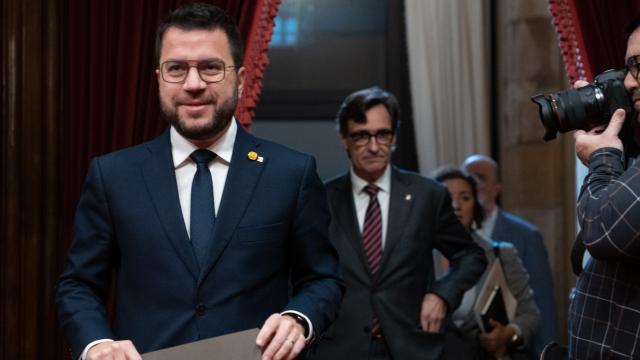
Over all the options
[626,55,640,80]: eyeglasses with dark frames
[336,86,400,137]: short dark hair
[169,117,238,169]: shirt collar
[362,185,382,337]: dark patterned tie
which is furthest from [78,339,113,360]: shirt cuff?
[336,86,400,137]: short dark hair

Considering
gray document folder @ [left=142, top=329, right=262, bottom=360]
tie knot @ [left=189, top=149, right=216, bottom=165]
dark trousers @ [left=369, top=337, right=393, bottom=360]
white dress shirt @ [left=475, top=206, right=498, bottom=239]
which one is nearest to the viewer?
gray document folder @ [left=142, top=329, right=262, bottom=360]

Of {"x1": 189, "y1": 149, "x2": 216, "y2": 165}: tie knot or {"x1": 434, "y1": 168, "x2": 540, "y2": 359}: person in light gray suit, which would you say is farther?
{"x1": 434, "y1": 168, "x2": 540, "y2": 359}: person in light gray suit

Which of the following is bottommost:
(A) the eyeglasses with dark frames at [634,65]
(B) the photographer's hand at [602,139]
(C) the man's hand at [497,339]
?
(C) the man's hand at [497,339]

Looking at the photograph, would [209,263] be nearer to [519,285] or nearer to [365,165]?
[365,165]

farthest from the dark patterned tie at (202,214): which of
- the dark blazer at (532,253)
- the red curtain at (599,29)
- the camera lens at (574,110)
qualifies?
the dark blazer at (532,253)

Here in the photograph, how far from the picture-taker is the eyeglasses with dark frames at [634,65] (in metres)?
2.29

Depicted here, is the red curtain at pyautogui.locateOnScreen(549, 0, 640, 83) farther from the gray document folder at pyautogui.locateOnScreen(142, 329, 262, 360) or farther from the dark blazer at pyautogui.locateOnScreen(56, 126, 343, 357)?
the gray document folder at pyautogui.locateOnScreen(142, 329, 262, 360)

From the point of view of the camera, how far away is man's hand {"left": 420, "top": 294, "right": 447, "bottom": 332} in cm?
333

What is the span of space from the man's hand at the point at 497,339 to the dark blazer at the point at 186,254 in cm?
157

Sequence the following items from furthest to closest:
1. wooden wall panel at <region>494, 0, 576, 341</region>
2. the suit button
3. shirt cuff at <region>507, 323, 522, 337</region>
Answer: wooden wall panel at <region>494, 0, 576, 341</region> → shirt cuff at <region>507, 323, 522, 337</region> → the suit button

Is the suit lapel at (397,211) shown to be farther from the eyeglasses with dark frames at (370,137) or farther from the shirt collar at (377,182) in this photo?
the eyeglasses with dark frames at (370,137)

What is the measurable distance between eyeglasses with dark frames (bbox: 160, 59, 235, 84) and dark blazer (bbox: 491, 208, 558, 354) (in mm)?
2750

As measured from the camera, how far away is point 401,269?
3359 mm

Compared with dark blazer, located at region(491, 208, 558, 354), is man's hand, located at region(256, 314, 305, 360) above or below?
above
